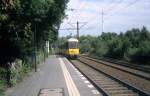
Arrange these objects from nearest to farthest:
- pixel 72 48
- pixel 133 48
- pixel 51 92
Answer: pixel 51 92 → pixel 133 48 → pixel 72 48

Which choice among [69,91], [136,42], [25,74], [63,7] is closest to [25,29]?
[25,74]

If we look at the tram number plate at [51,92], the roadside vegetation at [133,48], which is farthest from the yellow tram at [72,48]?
the tram number plate at [51,92]

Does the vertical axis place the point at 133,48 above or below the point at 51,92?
above

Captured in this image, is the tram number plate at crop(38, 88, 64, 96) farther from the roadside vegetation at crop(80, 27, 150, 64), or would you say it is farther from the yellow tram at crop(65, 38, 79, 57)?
the yellow tram at crop(65, 38, 79, 57)

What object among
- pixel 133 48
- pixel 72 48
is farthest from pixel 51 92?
pixel 72 48

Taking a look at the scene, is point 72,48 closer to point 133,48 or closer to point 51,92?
point 133,48

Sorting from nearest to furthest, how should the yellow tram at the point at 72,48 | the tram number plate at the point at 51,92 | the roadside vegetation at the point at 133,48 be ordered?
the tram number plate at the point at 51,92
the roadside vegetation at the point at 133,48
the yellow tram at the point at 72,48

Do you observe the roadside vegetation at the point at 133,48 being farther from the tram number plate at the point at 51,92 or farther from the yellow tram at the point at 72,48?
the tram number plate at the point at 51,92

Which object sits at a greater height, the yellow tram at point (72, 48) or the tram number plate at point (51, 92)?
the yellow tram at point (72, 48)

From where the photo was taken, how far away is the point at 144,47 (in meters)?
54.2

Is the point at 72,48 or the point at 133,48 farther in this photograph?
the point at 72,48

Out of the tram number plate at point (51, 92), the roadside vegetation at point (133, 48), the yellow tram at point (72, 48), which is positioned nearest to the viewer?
the tram number plate at point (51, 92)

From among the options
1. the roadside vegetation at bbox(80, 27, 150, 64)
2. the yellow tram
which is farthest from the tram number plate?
the yellow tram

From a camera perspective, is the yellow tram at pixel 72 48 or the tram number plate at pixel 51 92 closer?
the tram number plate at pixel 51 92
